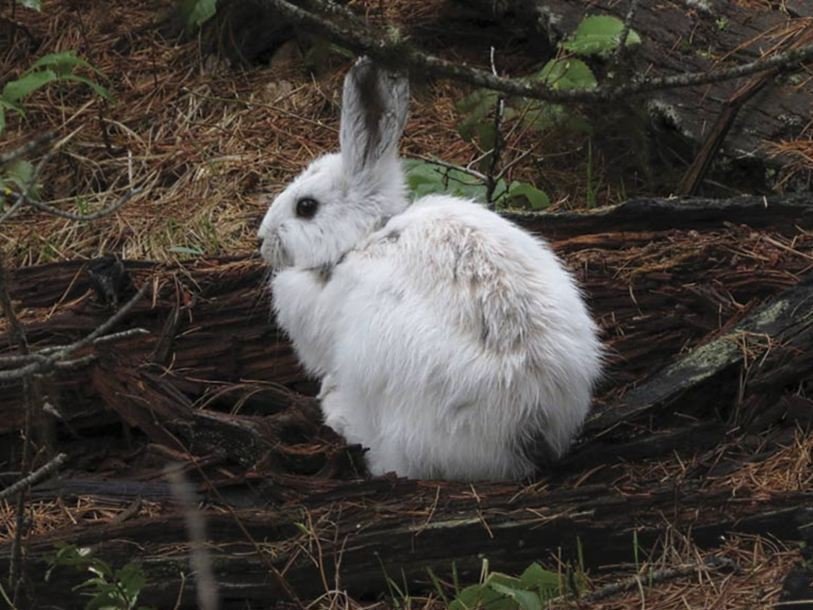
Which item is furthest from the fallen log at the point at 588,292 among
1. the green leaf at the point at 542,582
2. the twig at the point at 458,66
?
the twig at the point at 458,66

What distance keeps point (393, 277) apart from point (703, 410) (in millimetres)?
1132

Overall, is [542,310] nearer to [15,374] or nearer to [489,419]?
[489,419]

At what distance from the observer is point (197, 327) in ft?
17.4

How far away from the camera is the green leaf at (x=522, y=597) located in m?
3.51

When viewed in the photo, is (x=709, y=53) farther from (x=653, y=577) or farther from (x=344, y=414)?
(x=653, y=577)

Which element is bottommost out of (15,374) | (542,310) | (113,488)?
(113,488)

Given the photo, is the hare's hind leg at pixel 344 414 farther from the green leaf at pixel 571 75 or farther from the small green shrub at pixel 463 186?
the green leaf at pixel 571 75

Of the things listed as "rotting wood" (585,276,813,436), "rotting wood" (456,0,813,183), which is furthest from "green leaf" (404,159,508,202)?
"rotting wood" (585,276,813,436)

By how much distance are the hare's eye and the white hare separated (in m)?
0.26

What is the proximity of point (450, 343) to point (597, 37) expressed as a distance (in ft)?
8.17

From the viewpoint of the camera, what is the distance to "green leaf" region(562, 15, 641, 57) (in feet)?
20.4

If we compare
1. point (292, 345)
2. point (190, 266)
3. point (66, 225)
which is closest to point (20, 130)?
point (66, 225)

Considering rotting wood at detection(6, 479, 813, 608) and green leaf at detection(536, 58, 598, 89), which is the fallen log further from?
rotting wood at detection(6, 479, 813, 608)

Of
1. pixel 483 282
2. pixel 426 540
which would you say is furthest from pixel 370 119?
pixel 426 540
